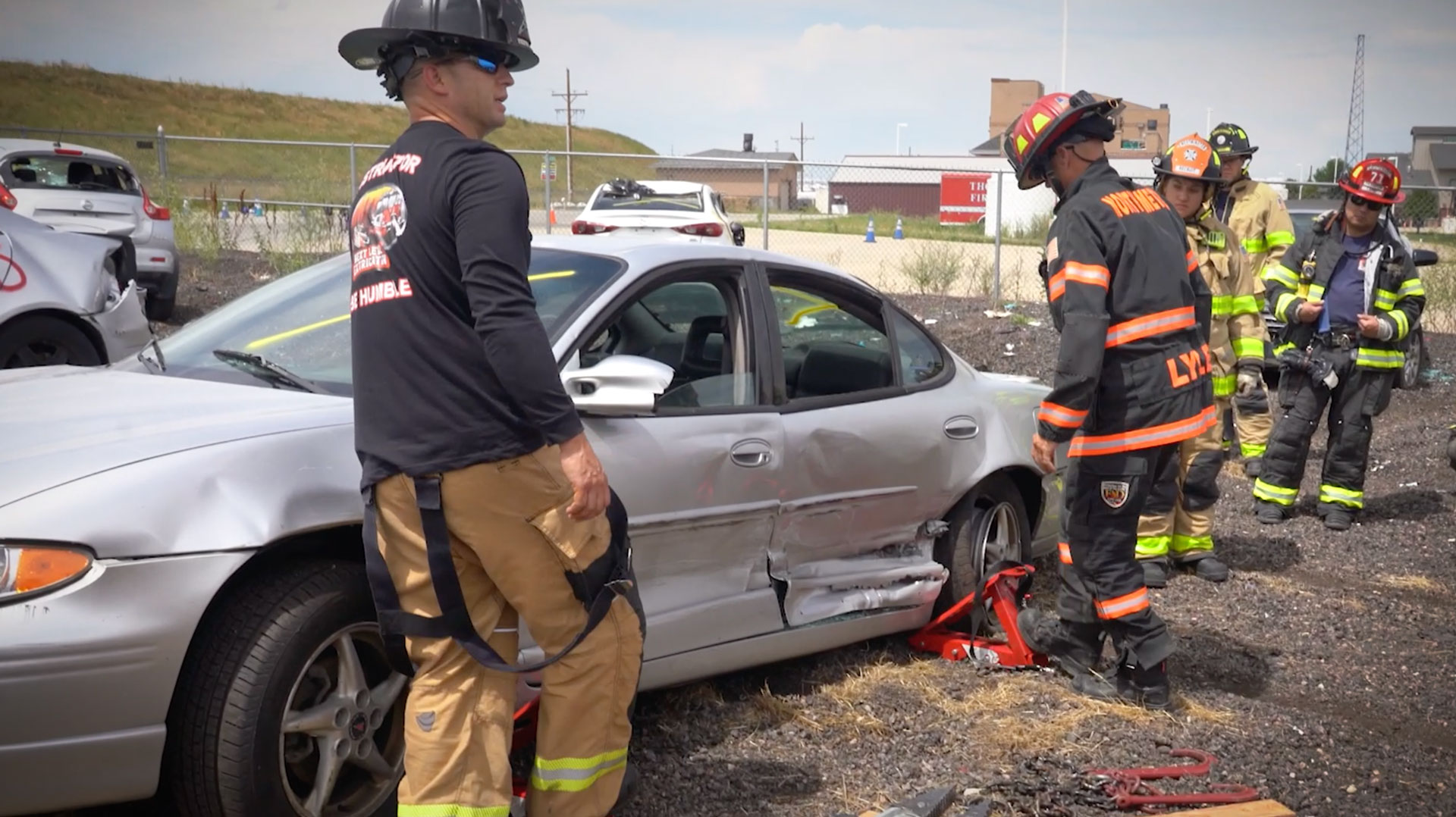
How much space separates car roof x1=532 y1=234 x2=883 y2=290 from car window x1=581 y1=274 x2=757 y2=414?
0.09m

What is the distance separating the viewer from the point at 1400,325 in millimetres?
7215

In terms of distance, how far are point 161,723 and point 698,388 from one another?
6.23 feet

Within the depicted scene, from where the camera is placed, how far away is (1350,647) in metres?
5.34

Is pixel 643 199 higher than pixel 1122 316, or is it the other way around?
pixel 643 199

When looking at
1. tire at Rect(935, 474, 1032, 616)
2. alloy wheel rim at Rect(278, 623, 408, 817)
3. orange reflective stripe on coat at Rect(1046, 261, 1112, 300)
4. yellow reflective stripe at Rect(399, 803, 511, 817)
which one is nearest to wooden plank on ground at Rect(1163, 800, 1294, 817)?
tire at Rect(935, 474, 1032, 616)

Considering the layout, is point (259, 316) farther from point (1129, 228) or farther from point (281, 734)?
point (1129, 228)

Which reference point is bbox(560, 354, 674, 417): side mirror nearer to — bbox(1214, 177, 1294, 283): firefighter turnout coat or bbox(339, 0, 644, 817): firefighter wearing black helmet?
bbox(339, 0, 644, 817): firefighter wearing black helmet

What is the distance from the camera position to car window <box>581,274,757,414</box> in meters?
4.12

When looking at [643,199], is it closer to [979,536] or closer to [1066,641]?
[979,536]

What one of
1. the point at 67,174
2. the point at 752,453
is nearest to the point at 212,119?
the point at 67,174

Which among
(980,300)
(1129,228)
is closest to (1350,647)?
(1129,228)

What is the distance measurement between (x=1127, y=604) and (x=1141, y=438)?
0.58 m

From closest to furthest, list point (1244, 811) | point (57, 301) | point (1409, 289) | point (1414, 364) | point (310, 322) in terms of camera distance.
→ 1. point (1244, 811)
2. point (310, 322)
3. point (57, 301)
4. point (1409, 289)
5. point (1414, 364)

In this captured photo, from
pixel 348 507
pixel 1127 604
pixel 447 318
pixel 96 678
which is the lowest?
pixel 1127 604
